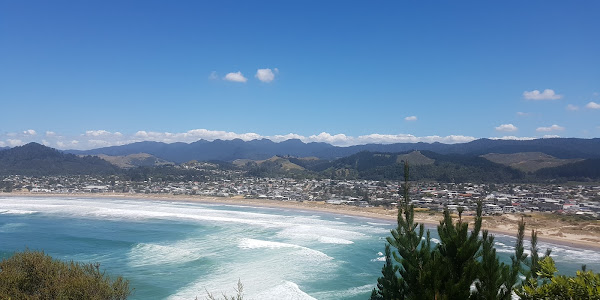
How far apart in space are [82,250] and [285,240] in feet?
53.8

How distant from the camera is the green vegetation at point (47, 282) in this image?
1205 cm

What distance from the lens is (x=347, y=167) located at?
142125 millimetres

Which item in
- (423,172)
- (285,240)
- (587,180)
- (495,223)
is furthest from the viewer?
(423,172)

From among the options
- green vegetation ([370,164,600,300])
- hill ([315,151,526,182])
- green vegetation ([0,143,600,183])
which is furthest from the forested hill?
green vegetation ([370,164,600,300])

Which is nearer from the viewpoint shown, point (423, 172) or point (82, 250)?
point (82, 250)

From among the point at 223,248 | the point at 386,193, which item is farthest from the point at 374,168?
the point at 223,248

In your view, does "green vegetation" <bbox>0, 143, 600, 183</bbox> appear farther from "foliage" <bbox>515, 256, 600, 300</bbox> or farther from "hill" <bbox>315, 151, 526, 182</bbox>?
"foliage" <bbox>515, 256, 600, 300</bbox>

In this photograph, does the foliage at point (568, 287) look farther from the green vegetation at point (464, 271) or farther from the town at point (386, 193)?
the town at point (386, 193)

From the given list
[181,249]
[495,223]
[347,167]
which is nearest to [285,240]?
[181,249]

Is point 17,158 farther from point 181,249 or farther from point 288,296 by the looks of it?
point 288,296

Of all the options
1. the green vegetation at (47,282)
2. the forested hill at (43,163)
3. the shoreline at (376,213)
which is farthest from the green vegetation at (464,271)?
the forested hill at (43,163)

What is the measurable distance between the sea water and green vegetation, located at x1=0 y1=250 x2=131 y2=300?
630 cm

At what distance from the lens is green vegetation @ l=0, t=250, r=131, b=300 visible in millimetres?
12047

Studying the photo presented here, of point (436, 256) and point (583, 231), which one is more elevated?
point (436, 256)
